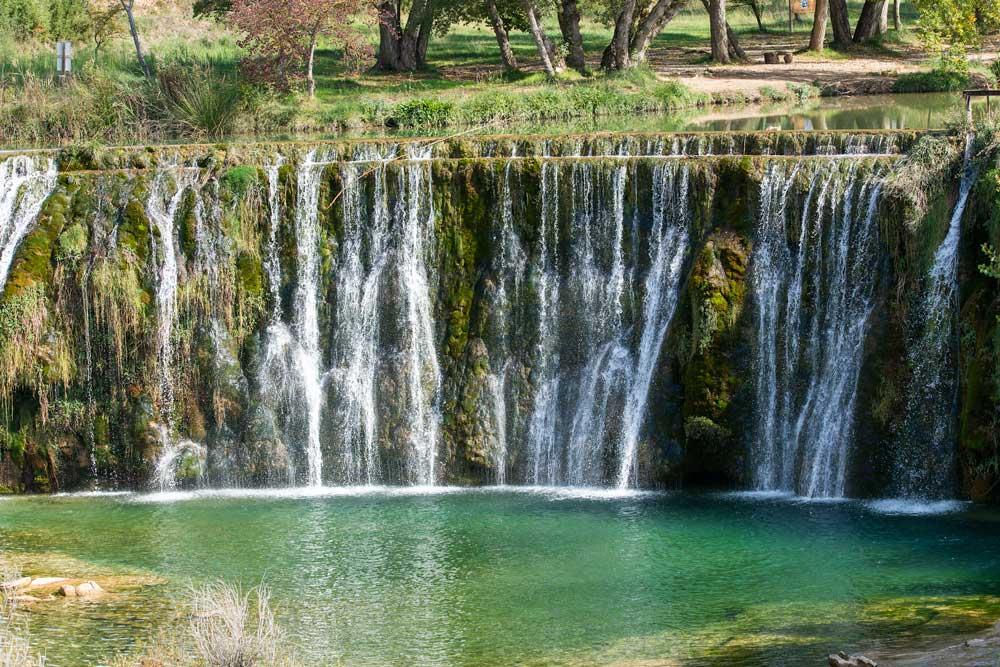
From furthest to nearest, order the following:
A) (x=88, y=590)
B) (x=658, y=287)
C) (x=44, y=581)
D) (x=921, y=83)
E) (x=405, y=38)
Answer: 1. (x=405, y=38)
2. (x=921, y=83)
3. (x=658, y=287)
4. (x=44, y=581)
5. (x=88, y=590)

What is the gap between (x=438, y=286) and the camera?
59.4 ft

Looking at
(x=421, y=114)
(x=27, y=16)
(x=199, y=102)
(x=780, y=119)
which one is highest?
(x=27, y=16)

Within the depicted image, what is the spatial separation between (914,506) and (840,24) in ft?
106

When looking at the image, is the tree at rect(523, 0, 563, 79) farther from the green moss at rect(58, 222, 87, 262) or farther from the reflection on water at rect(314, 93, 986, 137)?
the green moss at rect(58, 222, 87, 262)

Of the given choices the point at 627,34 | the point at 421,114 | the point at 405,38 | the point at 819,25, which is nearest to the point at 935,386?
the point at 421,114

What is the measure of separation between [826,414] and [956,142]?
3.51 m

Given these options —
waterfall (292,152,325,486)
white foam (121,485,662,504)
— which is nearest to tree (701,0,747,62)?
waterfall (292,152,325,486)

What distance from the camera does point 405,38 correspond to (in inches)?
1556

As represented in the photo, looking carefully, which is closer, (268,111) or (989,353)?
(989,353)

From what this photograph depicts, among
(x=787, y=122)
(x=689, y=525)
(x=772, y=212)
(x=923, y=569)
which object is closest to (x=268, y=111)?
(x=787, y=122)

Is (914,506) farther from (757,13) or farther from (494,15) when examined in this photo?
(757,13)

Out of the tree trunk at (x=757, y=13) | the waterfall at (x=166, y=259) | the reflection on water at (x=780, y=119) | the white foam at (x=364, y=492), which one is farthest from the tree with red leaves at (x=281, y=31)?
the tree trunk at (x=757, y=13)

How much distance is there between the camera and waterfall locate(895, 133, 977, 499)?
15.5 metres

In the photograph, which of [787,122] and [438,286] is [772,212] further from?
[787,122]
